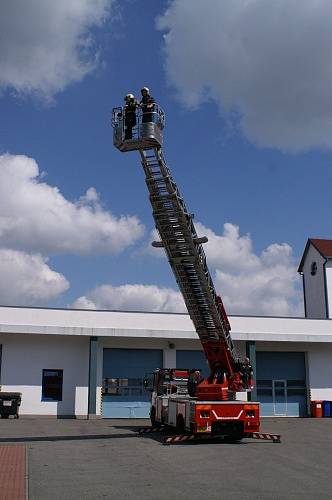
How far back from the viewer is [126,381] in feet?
102

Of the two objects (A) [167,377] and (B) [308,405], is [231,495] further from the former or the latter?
(B) [308,405]

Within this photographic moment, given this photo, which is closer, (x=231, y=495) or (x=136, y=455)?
(x=231, y=495)

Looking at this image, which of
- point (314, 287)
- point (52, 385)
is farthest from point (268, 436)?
point (314, 287)

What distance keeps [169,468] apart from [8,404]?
56.0 feet

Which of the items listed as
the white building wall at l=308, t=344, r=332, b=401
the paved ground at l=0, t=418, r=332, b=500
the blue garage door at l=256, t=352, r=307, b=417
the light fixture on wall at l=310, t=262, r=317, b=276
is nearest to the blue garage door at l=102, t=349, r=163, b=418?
the blue garage door at l=256, t=352, r=307, b=417

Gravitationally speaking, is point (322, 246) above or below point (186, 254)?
above

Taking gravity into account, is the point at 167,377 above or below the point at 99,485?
above

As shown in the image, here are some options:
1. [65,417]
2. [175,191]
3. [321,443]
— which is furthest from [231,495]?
[65,417]

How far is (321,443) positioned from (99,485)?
32.4 feet

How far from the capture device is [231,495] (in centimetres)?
984

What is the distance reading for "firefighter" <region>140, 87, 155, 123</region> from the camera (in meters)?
14.2

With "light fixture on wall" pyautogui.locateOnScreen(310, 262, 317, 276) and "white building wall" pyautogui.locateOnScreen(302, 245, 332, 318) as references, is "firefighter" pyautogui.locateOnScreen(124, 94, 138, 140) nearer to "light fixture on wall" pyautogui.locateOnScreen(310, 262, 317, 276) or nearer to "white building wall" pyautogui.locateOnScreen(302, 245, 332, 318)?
"white building wall" pyautogui.locateOnScreen(302, 245, 332, 318)

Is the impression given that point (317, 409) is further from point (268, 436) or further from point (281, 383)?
point (268, 436)

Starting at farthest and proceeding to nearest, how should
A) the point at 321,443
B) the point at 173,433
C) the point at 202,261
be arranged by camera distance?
the point at 173,433 < the point at 321,443 < the point at 202,261
